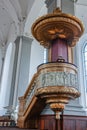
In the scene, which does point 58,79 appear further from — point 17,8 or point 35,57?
point 17,8

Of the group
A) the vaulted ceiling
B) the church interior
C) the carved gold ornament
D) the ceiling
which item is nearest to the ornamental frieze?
the church interior

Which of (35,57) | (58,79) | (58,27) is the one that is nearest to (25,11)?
(35,57)

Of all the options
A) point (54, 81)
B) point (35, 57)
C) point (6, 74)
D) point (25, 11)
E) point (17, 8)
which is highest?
point (17, 8)

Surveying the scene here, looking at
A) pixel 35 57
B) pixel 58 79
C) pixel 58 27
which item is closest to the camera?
pixel 58 79

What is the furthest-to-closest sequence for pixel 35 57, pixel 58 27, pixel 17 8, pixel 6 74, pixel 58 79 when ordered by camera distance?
pixel 6 74 → pixel 17 8 → pixel 35 57 → pixel 58 27 → pixel 58 79

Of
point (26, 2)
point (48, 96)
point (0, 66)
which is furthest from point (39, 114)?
point (0, 66)

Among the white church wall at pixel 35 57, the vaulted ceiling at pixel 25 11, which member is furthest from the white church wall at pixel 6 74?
the vaulted ceiling at pixel 25 11

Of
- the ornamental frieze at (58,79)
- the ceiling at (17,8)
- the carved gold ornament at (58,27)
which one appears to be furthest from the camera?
the ceiling at (17,8)

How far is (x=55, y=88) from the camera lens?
12.1ft

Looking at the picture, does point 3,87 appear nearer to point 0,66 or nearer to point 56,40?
point 0,66

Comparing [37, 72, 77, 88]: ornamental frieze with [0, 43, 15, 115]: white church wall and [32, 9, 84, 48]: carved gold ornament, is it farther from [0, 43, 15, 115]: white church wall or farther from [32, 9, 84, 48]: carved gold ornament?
[0, 43, 15, 115]: white church wall

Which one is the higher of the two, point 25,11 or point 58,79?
point 25,11

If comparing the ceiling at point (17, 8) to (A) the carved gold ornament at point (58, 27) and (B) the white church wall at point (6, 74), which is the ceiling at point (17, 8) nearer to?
(B) the white church wall at point (6, 74)

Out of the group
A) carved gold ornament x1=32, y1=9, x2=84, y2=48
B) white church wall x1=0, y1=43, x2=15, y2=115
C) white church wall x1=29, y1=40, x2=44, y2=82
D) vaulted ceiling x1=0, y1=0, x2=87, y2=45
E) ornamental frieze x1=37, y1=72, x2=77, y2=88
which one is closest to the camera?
ornamental frieze x1=37, y1=72, x2=77, y2=88
